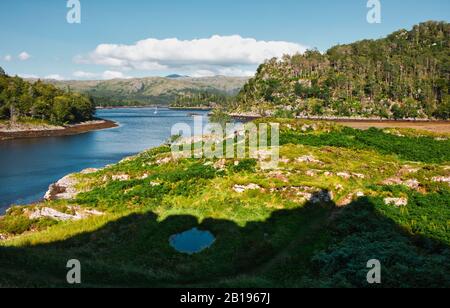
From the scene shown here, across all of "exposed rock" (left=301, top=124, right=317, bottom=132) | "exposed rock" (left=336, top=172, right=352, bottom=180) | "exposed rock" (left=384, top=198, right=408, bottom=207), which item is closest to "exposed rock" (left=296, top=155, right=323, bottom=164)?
"exposed rock" (left=336, top=172, right=352, bottom=180)

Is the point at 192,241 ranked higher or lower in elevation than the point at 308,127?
lower

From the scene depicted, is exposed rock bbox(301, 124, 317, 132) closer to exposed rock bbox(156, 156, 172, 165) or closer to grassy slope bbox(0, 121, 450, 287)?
grassy slope bbox(0, 121, 450, 287)

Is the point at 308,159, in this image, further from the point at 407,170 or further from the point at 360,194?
the point at 360,194

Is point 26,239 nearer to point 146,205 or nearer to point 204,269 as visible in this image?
point 146,205

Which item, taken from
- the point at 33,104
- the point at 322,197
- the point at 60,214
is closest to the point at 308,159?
the point at 322,197

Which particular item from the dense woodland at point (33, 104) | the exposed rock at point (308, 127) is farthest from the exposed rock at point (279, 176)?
the dense woodland at point (33, 104)
